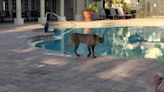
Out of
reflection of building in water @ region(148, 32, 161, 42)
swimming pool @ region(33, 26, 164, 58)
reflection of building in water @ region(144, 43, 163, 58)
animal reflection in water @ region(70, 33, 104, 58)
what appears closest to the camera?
animal reflection in water @ region(70, 33, 104, 58)

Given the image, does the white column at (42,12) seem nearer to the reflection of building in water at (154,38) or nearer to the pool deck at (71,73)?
the reflection of building in water at (154,38)

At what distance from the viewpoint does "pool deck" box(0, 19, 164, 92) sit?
528 centimetres

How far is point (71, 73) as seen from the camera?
6352 millimetres

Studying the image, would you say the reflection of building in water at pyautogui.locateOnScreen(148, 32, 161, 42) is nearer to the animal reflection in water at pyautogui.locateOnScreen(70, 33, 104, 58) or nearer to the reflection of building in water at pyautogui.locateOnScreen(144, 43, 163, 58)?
the reflection of building in water at pyautogui.locateOnScreen(144, 43, 163, 58)

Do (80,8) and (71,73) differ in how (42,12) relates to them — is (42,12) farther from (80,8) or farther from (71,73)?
(71,73)

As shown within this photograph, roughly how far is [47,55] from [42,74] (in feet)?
7.58

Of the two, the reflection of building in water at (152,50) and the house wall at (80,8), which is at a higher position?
the house wall at (80,8)

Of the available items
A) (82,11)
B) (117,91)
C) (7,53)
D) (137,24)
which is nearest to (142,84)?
(117,91)

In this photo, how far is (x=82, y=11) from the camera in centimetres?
2572

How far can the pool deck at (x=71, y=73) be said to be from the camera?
528 centimetres

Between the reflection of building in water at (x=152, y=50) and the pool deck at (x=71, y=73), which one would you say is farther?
the reflection of building in water at (x=152, y=50)

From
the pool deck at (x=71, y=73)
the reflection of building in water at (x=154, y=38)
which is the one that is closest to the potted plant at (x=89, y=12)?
the reflection of building in water at (x=154, y=38)

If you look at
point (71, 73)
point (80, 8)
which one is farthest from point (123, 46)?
point (80, 8)

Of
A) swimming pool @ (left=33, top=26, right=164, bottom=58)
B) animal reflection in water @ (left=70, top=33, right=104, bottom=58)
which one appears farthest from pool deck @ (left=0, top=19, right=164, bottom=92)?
swimming pool @ (left=33, top=26, right=164, bottom=58)
